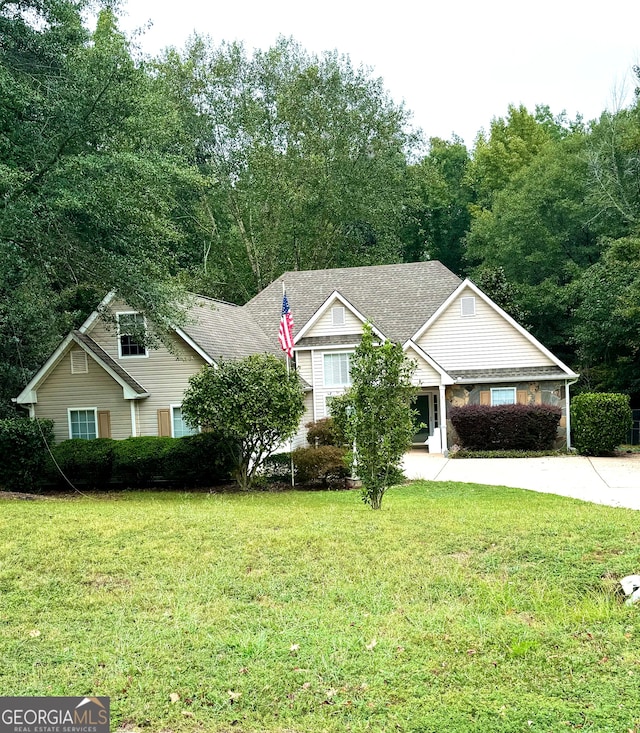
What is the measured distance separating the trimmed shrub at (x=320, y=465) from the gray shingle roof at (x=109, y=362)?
239 inches

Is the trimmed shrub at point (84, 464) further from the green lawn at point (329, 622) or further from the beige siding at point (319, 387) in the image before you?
the beige siding at point (319, 387)

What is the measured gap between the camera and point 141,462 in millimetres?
17500

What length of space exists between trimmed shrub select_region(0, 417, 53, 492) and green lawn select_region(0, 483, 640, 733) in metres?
8.90

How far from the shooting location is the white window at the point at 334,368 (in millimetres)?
26219

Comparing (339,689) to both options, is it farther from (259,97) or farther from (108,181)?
(259,97)

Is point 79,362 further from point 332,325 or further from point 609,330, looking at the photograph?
point 609,330

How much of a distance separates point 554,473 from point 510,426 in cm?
518

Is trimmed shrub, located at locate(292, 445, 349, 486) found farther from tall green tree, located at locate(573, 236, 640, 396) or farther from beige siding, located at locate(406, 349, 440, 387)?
tall green tree, located at locate(573, 236, 640, 396)

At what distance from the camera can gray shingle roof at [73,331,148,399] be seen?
805 inches

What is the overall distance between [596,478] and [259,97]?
2874cm

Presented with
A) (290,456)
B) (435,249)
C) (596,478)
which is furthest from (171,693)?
(435,249)

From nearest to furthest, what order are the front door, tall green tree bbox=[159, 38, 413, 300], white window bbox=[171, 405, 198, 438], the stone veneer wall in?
1. white window bbox=[171, 405, 198, 438]
2. the stone veneer wall
3. the front door
4. tall green tree bbox=[159, 38, 413, 300]

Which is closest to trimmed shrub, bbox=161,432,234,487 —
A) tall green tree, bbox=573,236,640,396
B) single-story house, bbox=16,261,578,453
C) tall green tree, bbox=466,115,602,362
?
single-story house, bbox=16,261,578,453

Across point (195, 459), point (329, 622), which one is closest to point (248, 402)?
point (195, 459)
